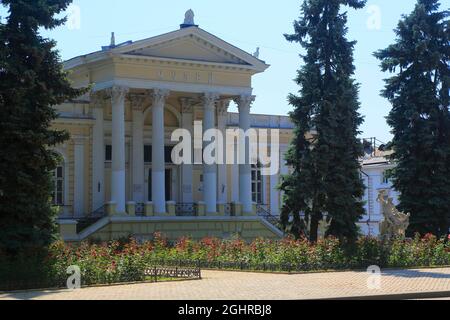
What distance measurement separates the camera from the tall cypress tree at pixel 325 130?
3103 centimetres

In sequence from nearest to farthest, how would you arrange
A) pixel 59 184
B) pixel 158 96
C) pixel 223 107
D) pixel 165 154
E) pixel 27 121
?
pixel 27 121, pixel 158 96, pixel 59 184, pixel 165 154, pixel 223 107

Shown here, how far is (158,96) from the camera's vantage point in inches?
1558

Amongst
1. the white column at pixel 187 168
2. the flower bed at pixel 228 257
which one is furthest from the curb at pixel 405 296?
the white column at pixel 187 168

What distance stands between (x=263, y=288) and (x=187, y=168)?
24790 mm

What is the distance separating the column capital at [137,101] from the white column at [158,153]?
2629 mm

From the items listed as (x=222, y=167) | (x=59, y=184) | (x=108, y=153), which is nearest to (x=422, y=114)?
(x=222, y=167)

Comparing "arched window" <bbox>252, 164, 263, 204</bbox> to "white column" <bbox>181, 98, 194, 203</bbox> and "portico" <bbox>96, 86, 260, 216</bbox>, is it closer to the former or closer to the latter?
"portico" <bbox>96, 86, 260, 216</bbox>

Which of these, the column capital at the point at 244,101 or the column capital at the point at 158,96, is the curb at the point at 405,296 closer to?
the column capital at the point at 158,96

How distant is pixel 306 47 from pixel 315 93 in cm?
230

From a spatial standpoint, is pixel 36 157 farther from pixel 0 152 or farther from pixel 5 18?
pixel 5 18

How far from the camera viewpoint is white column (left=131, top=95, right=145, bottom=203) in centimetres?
4206

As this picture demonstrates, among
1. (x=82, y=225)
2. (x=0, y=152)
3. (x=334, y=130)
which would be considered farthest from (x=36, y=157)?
(x=82, y=225)

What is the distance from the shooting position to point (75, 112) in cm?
4125

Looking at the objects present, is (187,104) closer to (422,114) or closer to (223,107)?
(223,107)
